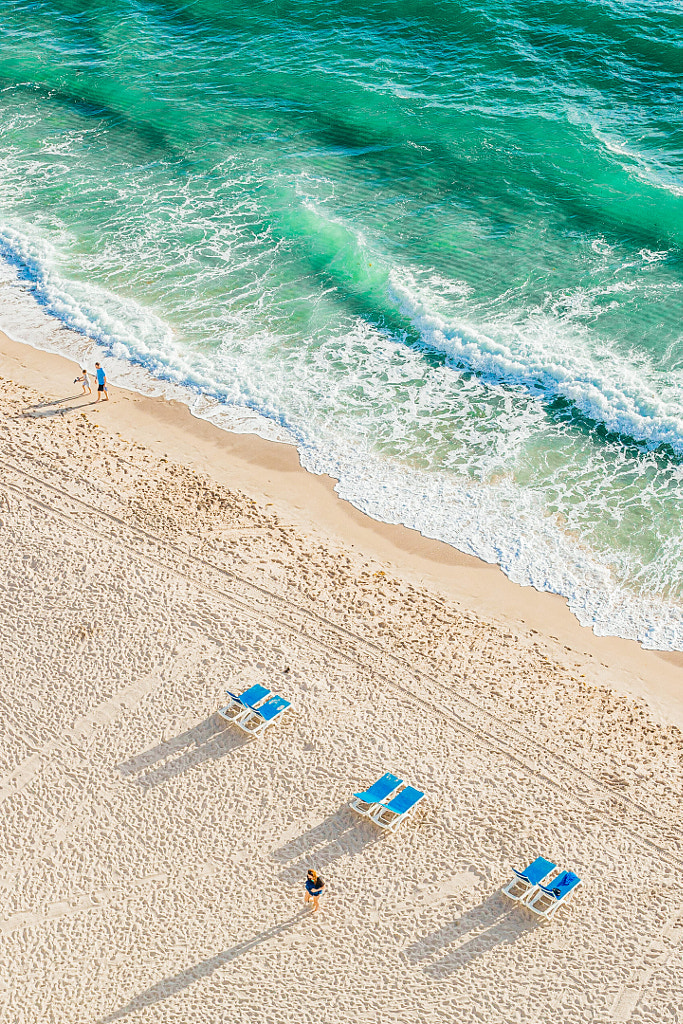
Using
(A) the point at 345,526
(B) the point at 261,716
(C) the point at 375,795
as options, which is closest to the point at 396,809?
(C) the point at 375,795

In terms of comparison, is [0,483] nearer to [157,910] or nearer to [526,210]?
[157,910]

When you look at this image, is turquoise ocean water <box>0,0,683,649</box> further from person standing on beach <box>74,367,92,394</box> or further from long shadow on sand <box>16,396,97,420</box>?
long shadow on sand <box>16,396,97,420</box>

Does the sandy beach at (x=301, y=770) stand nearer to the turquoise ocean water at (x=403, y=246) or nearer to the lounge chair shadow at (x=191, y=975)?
the lounge chair shadow at (x=191, y=975)

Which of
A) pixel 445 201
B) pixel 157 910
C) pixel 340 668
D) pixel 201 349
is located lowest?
pixel 157 910

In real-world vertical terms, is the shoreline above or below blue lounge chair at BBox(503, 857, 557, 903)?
above

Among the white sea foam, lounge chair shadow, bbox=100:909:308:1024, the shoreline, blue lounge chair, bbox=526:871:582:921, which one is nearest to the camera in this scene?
lounge chair shadow, bbox=100:909:308:1024

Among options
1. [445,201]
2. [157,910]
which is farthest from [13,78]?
[157,910]

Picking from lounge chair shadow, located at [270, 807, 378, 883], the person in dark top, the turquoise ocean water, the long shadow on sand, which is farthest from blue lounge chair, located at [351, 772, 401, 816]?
the long shadow on sand
